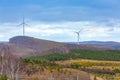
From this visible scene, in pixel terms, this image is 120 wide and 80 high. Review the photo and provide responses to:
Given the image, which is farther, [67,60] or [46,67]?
[67,60]

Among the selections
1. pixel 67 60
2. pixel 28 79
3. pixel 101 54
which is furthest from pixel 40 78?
pixel 101 54

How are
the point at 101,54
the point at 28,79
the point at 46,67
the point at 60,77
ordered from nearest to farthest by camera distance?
the point at 28,79 → the point at 60,77 → the point at 46,67 → the point at 101,54

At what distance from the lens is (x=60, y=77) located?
324 ft

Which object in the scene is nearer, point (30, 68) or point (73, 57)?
point (30, 68)

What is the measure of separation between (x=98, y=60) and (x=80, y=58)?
6053 millimetres

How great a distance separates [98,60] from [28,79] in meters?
57.5

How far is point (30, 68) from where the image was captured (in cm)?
10288

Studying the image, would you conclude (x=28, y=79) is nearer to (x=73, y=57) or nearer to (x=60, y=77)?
(x=60, y=77)

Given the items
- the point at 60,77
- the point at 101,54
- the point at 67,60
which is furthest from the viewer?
the point at 101,54

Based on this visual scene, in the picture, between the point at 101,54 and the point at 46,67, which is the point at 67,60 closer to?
the point at 101,54

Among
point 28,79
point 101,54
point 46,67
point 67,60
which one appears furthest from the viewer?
point 101,54

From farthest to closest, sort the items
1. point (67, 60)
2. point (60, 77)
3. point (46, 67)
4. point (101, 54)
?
point (101, 54)
point (67, 60)
point (46, 67)
point (60, 77)

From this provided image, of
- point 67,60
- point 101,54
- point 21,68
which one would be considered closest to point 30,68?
point 21,68

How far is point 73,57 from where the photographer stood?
151m
